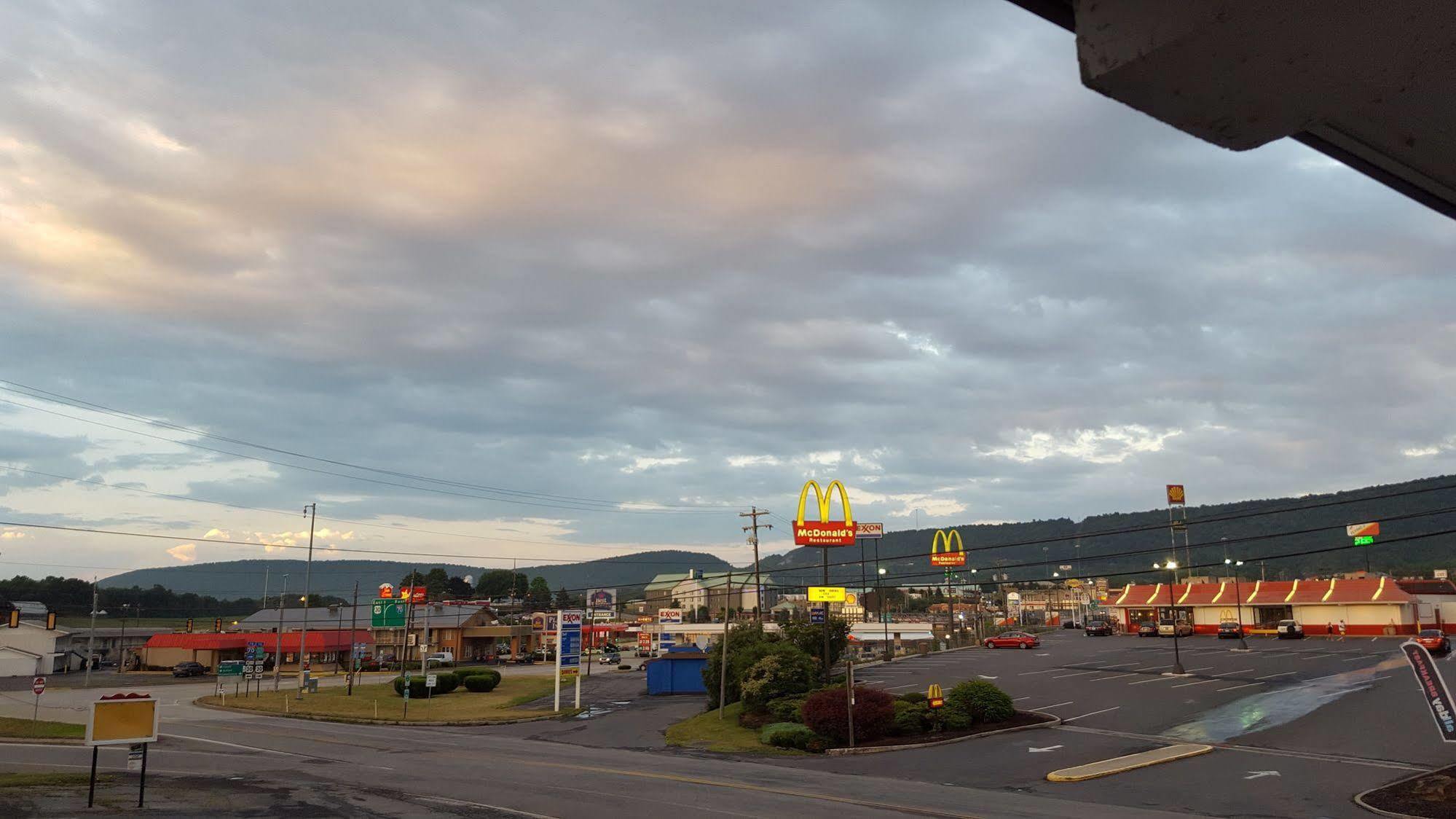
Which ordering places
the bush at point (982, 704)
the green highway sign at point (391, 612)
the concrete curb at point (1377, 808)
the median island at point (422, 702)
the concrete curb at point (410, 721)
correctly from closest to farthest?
the concrete curb at point (1377, 808)
the bush at point (982, 704)
the concrete curb at point (410, 721)
the median island at point (422, 702)
the green highway sign at point (391, 612)

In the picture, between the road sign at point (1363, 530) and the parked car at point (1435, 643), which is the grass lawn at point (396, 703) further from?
the parked car at point (1435, 643)

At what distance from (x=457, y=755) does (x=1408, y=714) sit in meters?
A: 40.1

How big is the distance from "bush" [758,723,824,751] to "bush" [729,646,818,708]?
6.80 metres

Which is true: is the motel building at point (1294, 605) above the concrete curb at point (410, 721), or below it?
above

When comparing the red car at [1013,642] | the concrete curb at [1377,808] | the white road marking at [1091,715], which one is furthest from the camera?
the red car at [1013,642]

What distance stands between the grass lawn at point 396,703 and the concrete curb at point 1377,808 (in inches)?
1695

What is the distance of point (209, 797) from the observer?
26.4 m

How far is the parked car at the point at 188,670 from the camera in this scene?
91.7 meters

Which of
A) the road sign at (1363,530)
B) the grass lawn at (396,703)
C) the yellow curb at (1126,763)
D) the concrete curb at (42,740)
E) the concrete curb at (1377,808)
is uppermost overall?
the road sign at (1363,530)

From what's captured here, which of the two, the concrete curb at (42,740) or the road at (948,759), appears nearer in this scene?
the road at (948,759)

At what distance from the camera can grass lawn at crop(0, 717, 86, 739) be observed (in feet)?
141

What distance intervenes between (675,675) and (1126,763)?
4022 cm

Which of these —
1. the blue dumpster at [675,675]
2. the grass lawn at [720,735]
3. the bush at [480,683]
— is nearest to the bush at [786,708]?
→ the grass lawn at [720,735]

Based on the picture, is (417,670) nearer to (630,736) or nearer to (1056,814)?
(630,736)
